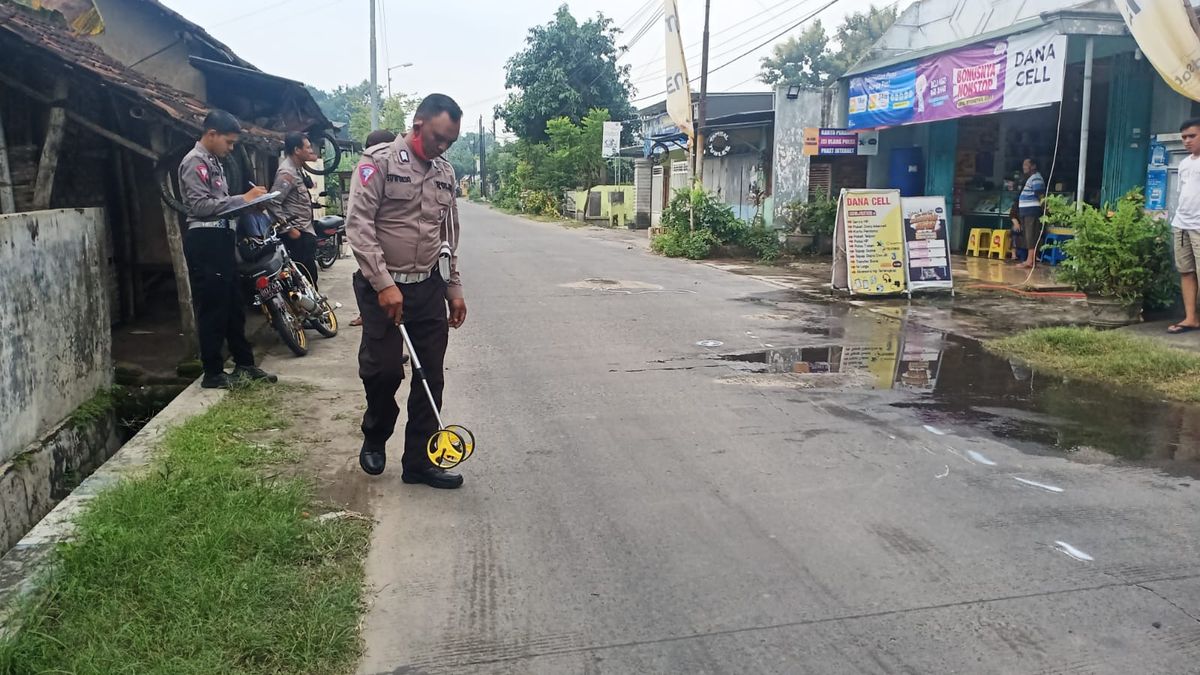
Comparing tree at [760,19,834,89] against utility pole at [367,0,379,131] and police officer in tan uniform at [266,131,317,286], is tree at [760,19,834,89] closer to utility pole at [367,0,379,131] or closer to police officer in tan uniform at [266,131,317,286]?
utility pole at [367,0,379,131]

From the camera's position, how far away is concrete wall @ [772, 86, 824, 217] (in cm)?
1781

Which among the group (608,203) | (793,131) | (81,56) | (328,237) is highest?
(793,131)

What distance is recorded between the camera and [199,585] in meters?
3.32

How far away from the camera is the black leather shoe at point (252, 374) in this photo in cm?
657

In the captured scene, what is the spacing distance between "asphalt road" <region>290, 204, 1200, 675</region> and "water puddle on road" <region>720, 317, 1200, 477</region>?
0.21 meters

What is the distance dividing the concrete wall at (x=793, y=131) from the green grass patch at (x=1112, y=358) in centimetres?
995

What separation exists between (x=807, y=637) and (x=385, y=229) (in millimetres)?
2676

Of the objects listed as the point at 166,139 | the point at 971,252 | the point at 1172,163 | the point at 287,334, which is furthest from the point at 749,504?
the point at 971,252

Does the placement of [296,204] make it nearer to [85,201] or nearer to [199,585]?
[85,201]

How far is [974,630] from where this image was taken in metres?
3.21

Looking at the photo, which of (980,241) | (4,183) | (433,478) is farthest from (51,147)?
(980,241)

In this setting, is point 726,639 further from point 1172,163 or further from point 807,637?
point 1172,163

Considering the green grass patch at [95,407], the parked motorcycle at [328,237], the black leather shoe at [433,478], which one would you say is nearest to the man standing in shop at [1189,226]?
the black leather shoe at [433,478]

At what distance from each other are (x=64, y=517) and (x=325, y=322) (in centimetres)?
481
